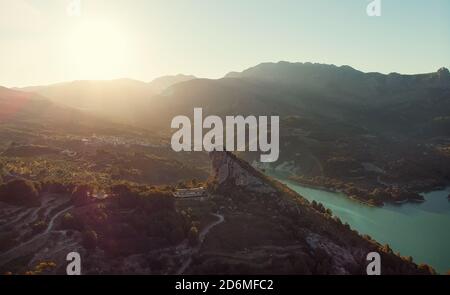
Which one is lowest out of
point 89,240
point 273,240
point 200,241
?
point 273,240

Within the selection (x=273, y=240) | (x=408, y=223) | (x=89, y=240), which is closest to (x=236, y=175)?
(x=273, y=240)

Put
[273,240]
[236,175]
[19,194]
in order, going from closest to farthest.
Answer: [273,240]
[19,194]
[236,175]

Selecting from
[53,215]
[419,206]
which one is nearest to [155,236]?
[53,215]

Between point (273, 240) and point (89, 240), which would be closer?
point (89, 240)

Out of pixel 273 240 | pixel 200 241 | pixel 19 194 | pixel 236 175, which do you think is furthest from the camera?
pixel 236 175

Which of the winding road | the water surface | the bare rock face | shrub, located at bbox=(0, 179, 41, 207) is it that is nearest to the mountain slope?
the bare rock face

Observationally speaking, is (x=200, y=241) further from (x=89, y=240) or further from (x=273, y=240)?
(x=89, y=240)

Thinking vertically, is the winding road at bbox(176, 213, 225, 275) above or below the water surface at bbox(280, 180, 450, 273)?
above

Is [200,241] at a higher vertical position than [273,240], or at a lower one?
higher

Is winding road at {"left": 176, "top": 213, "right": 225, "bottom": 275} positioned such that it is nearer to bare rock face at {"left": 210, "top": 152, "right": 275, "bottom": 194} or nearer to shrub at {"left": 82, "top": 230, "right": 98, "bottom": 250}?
shrub at {"left": 82, "top": 230, "right": 98, "bottom": 250}
